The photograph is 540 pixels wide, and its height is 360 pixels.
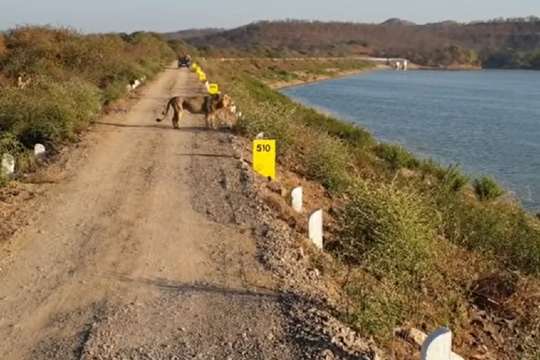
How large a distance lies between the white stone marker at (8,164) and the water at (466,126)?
526 inches

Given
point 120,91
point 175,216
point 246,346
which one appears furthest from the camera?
point 120,91

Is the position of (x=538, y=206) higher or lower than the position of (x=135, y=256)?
lower

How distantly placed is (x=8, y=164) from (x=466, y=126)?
1138 inches

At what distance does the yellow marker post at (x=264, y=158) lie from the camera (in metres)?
13.9

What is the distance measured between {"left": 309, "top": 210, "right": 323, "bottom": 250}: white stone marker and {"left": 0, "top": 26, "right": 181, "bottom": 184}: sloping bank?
5.75 meters

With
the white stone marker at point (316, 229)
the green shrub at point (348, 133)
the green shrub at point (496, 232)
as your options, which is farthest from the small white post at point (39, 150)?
the green shrub at point (348, 133)

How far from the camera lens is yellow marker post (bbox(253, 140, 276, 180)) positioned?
13859 mm

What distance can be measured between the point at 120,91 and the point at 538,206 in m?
15.9

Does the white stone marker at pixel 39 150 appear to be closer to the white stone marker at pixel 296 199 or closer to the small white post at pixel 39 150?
the small white post at pixel 39 150

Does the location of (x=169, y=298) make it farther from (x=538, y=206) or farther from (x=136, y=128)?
(x=538, y=206)

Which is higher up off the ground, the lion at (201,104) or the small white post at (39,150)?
the lion at (201,104)

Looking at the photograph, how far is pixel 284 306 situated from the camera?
7586mm

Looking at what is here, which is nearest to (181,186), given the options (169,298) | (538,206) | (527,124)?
(169,298)

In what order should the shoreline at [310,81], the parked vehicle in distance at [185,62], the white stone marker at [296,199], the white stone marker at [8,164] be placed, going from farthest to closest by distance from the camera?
the shoreline at [310,81]
the parked vehicle in distance at [185,62]
the white stone marker at [8,164]
the white stone marker at [296,199]
